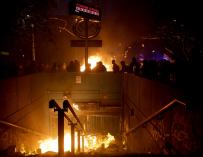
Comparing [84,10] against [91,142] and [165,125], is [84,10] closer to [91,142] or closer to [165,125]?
[91,142]

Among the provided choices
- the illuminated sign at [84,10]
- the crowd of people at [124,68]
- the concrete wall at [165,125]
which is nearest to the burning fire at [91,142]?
the crowd of people at [124,68]

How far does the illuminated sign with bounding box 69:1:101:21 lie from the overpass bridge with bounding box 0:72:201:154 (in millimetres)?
3837

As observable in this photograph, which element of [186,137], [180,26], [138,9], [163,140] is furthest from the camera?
[138,9]

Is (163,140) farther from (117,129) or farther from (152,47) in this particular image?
Result: (152,47)

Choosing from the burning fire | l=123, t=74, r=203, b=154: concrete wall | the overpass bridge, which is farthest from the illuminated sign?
l=123, t=74, r=203, b=154: concrete wall

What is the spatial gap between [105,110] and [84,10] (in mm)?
6335

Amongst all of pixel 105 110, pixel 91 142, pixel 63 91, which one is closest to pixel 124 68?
pixel 105 110

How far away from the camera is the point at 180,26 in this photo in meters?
18.8

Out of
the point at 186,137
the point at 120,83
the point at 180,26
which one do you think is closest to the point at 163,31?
the point at 180,26

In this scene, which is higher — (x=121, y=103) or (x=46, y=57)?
(x=46, y=57)

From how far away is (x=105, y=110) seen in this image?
1791 centimetres

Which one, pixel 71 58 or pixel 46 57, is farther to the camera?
pixel 71 58

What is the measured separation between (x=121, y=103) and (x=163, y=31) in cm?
729

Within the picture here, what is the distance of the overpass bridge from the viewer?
6.44 metres
